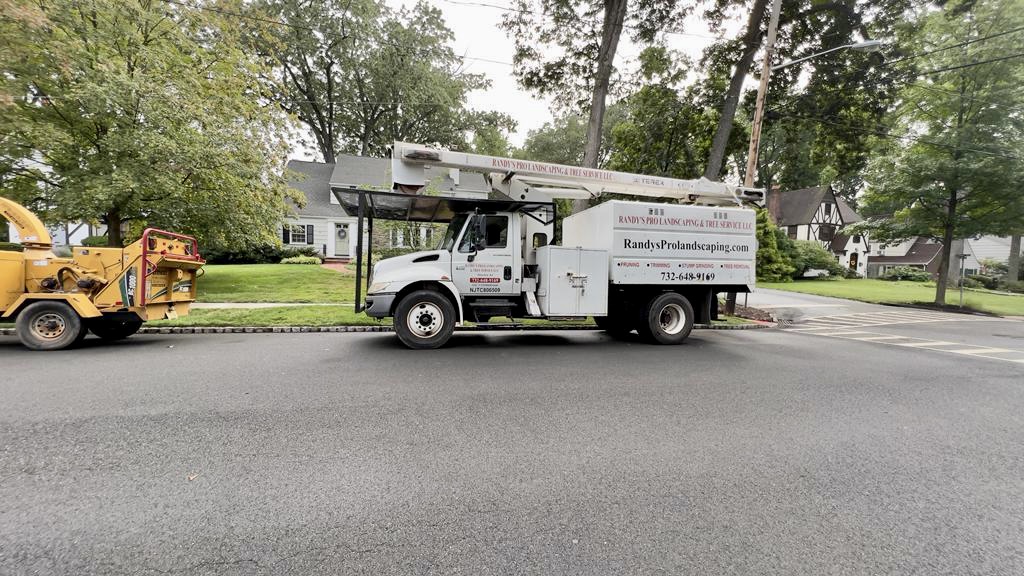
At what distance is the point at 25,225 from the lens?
21.7ft

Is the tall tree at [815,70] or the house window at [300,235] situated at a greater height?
the tall tree at [815,70]

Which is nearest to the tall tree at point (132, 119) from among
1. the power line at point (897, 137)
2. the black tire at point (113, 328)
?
the black tire at point (113, 328)

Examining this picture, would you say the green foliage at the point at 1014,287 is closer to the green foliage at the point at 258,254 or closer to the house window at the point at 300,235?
the green foliage at the point at 258,254

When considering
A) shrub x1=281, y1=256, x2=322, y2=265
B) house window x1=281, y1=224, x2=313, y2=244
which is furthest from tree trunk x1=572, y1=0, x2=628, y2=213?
house window x1=281, y1=224, x2=313, y2=244

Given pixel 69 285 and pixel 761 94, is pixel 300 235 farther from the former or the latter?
pixel 761 94

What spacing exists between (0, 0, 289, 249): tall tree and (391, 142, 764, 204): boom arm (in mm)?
8634

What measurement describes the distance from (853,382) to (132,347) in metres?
11.0

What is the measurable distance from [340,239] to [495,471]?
95.1 ft

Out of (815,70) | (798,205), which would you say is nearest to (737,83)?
(815,70)

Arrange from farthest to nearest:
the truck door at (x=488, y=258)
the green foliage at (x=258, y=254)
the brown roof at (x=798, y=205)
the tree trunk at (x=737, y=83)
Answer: the brown roof at (x=798, y=205)
the green foliage at (x=258, y=254)
the tree trunk at (x=737, y=83)
the truck door at (x=488, y=258)

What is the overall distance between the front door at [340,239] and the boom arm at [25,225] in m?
22.6

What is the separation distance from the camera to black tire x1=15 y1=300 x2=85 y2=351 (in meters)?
6.40

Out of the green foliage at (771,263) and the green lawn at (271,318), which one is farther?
the green foliage at (771,263)

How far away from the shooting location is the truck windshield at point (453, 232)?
7.65 m
